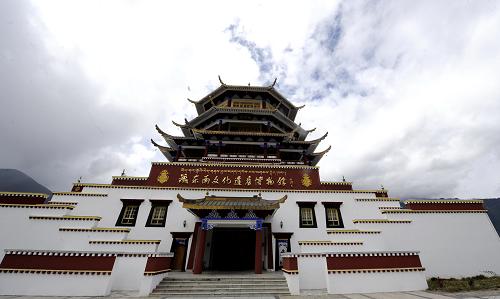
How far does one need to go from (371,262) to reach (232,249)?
7.90 meters

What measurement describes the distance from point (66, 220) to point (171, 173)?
6.36m

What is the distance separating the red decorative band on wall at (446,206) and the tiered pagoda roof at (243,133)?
816cm

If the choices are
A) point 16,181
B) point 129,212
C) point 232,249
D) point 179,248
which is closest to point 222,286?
point 232,249

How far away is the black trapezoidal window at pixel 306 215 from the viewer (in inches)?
555

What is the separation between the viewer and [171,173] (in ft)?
51.4

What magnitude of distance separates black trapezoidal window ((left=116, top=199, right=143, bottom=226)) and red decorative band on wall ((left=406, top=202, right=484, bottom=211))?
715 inches

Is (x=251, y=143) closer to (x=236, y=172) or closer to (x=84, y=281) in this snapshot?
(x=236, y=172)

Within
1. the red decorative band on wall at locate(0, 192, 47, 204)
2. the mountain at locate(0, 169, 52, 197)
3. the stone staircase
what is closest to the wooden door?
the stone staircase

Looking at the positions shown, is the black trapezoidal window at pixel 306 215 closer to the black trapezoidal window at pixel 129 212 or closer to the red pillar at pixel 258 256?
the red pillar at pixel 258 256

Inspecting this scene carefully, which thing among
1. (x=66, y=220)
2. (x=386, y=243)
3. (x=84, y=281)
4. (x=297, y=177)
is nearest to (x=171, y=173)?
(x=66, y=220)

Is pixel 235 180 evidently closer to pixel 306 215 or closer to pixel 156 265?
pixel 306 215

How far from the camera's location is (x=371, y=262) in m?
9.41

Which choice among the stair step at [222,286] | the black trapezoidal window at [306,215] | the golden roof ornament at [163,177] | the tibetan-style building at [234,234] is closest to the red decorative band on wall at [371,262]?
the tibetan-style building at [234,234]

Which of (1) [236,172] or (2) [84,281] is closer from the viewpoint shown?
(2) [84,281]
